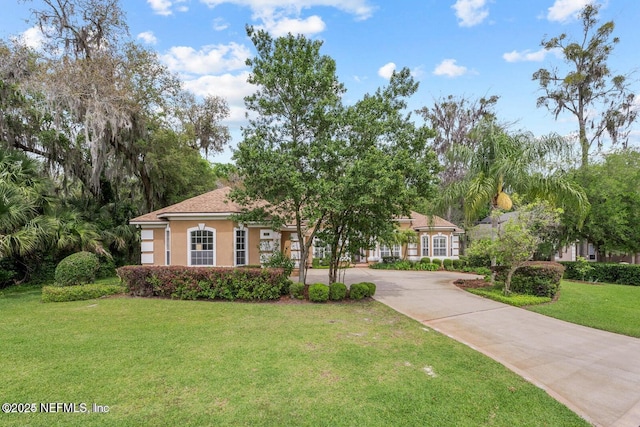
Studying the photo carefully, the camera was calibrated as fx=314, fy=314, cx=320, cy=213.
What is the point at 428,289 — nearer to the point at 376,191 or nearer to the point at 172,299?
the point at 376,191

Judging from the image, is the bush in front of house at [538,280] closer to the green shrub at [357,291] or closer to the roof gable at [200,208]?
the green shrub at [357,291]

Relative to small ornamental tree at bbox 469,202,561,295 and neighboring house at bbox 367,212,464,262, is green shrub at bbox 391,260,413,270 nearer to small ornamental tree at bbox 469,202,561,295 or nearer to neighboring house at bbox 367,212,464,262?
neighboring house at bbox 367,212,464,262

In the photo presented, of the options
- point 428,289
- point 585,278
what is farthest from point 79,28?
point 585,278

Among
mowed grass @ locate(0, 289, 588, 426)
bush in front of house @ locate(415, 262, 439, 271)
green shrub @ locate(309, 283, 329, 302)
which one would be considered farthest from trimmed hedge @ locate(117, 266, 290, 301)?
bush in front of house @ locate(415, 262, 439, 271)

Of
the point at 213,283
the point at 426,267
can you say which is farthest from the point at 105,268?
the point at 426,267

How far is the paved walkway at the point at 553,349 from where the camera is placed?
4055mm

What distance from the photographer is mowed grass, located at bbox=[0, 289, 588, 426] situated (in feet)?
11.9

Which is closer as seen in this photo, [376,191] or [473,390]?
[473,390]

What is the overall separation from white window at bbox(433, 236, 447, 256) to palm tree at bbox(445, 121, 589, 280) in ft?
29.2

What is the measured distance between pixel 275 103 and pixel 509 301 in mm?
9645

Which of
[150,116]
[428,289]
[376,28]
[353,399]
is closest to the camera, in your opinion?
[353,399]

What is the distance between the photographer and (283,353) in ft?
18.1

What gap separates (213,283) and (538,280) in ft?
35.5

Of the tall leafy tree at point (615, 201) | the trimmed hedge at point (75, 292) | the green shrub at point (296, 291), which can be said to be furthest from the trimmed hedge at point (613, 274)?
the trimmed hedge at point (75, 292)
